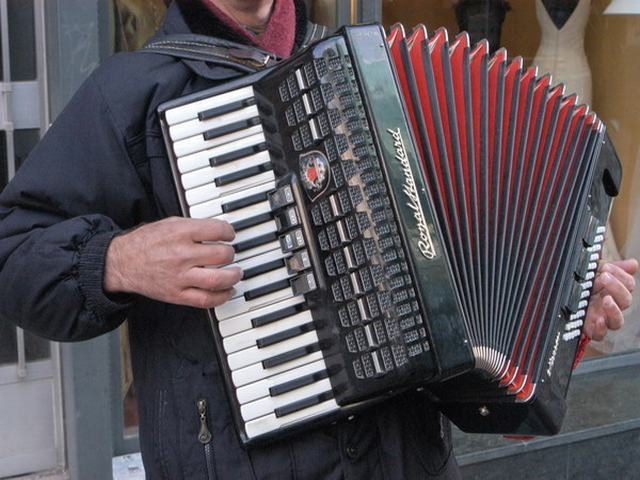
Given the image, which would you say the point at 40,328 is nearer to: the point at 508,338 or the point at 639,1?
the point at 508,338

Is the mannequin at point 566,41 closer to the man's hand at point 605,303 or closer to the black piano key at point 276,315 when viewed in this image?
the man's hand at point 605,303

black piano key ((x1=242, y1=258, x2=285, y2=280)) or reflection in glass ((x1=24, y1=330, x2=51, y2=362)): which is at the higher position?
black piano key ((x1=242, y1=258, x2=285, y2=280))

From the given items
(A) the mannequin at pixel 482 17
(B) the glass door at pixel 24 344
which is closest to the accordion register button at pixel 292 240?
(B) the glass door at pixel 24 344

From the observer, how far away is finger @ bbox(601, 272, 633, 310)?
191 cm

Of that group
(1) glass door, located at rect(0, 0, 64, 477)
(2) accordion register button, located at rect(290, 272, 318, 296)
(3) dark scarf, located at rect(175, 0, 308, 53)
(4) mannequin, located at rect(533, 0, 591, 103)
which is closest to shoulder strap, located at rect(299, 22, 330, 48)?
(3) dark scarf, located at rect(175, 0, 308, 53)

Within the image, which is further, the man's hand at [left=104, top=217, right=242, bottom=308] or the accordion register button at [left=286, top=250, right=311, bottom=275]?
the accordion register button at [left=286, top=250, right=311, bottom=275]

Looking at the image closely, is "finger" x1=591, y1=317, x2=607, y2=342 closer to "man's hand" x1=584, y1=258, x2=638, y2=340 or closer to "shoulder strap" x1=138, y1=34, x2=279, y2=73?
"man's hand" x1=584, y1=258, x2=638, y2=340

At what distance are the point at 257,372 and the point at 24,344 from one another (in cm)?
177

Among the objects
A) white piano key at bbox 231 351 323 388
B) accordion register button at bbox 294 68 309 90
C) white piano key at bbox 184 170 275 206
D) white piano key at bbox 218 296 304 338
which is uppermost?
accordion register button at bbox 294 68 309 90

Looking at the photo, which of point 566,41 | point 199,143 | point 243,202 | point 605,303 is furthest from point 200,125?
point 566,41

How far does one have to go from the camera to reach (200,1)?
1647 mm

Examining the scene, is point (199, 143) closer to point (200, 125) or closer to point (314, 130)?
point (200, 125)

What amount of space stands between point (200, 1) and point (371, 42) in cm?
33

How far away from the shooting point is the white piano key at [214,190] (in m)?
1.51
